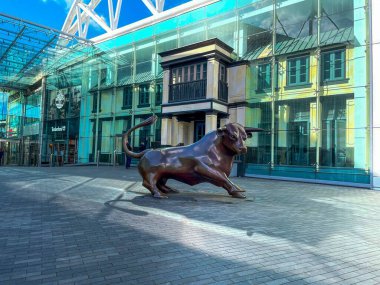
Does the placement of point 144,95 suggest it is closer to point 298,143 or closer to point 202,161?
point 298,143

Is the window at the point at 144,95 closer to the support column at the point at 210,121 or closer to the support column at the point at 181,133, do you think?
the support column at the point at 181,133

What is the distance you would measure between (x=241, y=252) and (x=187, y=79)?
14.5 metres

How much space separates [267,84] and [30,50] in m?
17.2

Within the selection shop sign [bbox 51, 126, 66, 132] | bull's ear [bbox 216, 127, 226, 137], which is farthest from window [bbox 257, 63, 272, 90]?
shop sign [bbox 51, 126, 66, 132]

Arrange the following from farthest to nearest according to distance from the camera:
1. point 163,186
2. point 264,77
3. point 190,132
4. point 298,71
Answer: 1. point 190,132
2. point 264,77
3. point 298,71
4. point 163,186

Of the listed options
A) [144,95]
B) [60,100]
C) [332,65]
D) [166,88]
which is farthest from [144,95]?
[332,65]

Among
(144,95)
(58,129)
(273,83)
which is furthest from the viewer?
(58,129)

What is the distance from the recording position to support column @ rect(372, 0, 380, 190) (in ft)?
39.1

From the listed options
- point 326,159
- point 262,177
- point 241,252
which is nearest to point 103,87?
point 262,177

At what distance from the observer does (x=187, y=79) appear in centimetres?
1731

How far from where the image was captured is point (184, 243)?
3979 millimetres

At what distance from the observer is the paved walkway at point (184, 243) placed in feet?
9.76

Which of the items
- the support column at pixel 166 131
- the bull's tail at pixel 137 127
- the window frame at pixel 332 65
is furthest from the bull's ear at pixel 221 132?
the support column at pixel 166 131

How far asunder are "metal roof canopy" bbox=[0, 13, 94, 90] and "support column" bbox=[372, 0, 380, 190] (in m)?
17.9
